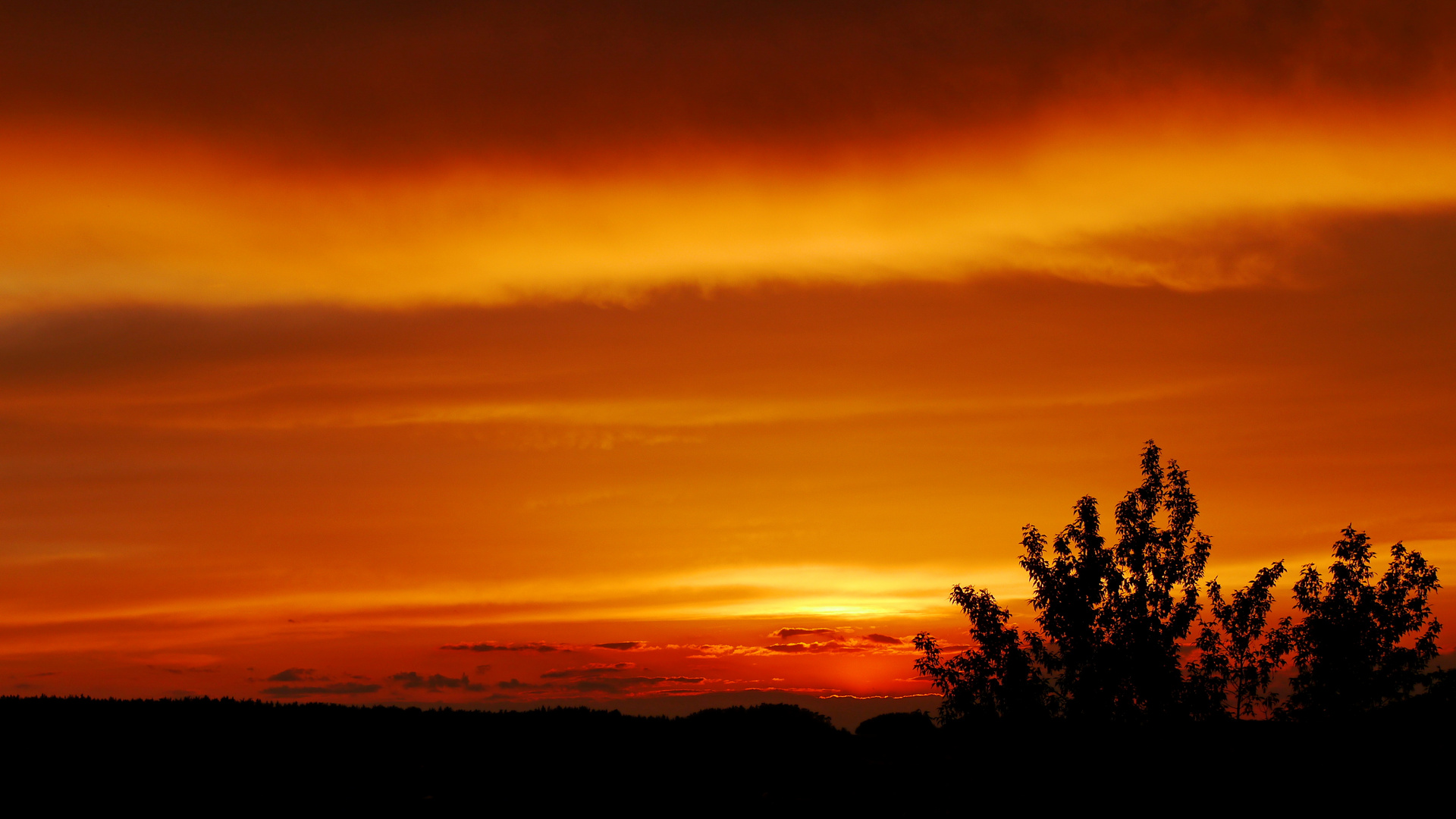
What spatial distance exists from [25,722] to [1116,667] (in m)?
36.8

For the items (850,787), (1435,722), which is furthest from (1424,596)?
(850,787)

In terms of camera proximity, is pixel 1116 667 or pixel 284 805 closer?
pixel 284 805

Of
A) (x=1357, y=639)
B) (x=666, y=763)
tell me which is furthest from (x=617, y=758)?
(x=1357, y=639)

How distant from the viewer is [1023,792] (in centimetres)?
2656

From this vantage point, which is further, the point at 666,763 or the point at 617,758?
the point at 617,758

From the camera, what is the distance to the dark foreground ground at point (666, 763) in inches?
999

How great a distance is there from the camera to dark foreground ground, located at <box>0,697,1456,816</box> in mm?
25375

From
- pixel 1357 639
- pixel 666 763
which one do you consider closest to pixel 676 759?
pixel 666 763

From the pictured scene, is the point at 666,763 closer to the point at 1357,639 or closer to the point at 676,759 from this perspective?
the point at 676,759

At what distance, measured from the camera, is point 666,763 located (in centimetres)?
2780

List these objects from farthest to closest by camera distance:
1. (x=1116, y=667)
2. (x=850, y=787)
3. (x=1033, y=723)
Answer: (x=1116, y=667)
(x=1033, y=723)
(x=850, y=787)

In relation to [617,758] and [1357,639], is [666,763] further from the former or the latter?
[1357,639]

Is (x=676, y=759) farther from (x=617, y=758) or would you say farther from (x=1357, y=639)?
(x=1357, y=639)

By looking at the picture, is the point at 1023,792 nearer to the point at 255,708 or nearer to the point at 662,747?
the point at 662,747
